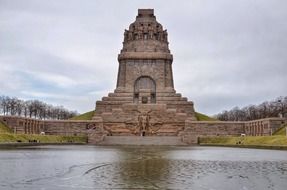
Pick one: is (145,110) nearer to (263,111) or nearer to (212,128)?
(212,128)

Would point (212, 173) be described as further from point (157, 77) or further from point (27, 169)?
point (157, 77)

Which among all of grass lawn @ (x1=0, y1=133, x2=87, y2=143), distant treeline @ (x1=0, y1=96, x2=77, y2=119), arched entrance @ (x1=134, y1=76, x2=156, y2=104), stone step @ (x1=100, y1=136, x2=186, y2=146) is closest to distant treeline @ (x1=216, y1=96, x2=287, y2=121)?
stone step @ (x1=100, y1=136, x2=186, y2=146)

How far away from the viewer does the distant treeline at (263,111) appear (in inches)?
3194

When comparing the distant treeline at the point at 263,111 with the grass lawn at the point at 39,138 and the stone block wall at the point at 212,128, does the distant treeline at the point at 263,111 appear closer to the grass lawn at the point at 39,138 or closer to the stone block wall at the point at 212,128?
the stone block wall at the point at 212,128

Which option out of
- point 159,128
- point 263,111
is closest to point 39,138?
point 159,128

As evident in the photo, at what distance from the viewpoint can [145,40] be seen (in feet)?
270

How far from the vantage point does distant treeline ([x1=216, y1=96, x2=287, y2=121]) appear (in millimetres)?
81131

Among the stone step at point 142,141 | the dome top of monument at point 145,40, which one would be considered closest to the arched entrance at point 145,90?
the dome top of monument at point 145,40

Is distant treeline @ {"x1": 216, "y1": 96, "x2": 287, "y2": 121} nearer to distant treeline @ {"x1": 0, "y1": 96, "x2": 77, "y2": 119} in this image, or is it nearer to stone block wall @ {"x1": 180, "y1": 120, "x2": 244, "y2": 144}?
stone block wall @ {"x1": 180, "y1": 120, "x2": 244, "y2": 144}

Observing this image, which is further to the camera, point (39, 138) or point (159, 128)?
point (159, 128)

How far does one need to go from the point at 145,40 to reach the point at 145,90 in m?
10.2

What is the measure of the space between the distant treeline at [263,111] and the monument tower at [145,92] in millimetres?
18670

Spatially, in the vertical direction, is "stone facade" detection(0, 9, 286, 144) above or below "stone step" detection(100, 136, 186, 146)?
above

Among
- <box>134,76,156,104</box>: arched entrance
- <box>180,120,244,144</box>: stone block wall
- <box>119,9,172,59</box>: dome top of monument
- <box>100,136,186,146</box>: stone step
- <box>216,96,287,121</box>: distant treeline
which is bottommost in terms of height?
<box>100,136,186,146</box>: stone step
